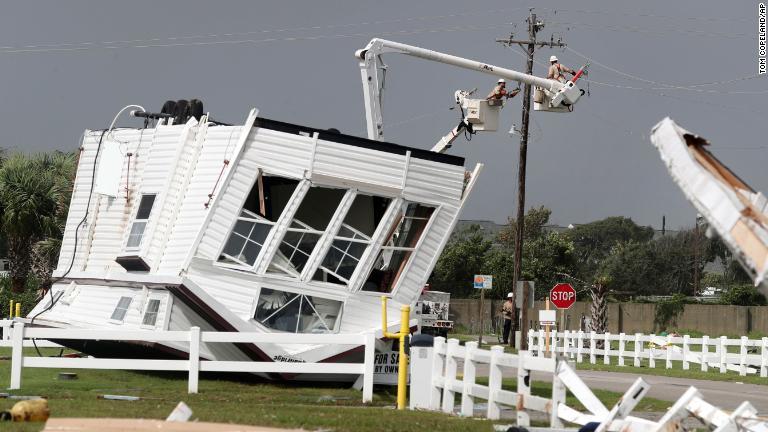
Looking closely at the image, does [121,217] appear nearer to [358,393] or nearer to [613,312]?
[358,393]

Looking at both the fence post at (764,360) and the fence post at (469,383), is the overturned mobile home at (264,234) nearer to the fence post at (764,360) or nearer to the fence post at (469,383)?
the fence post at (469,383)

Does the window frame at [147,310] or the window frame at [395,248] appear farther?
the window frame at [395,248]

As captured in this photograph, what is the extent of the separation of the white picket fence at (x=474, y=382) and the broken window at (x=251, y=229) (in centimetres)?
478

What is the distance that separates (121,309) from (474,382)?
8617mm

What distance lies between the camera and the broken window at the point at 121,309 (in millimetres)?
23048

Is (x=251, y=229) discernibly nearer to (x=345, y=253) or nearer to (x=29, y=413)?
(x=345, y=253)

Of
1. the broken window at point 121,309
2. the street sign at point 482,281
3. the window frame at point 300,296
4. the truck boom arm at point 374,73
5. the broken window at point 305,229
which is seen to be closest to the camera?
the window frame at point 300,296

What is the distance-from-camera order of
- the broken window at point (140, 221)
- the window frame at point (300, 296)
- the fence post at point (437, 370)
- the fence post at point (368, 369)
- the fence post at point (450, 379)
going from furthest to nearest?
the broken window at point (140, 221) < the window frame at point (300, 296) < the fence post at point (368, 369) < the fence post at point (437, 370) < the fence post at point (450, 379)

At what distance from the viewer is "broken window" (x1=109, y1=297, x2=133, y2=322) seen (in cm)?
2305

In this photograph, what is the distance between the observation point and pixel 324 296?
22.6 meters

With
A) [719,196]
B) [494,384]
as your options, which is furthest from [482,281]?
[719,196]

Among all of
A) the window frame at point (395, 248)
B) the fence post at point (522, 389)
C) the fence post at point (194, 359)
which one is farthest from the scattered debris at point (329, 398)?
the fence post at point (522, 389)

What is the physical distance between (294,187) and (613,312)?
136 feet

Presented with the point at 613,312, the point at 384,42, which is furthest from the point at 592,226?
the point at 384,42
